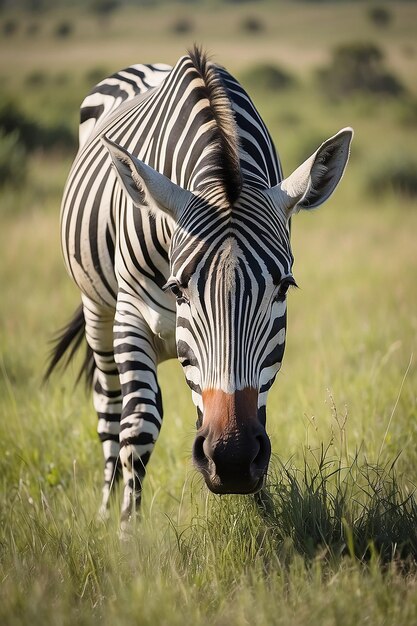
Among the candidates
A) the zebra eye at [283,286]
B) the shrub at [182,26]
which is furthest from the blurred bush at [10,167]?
the shrub at [182,26]

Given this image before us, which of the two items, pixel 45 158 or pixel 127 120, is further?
pixel 45 158

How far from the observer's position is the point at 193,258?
9.85 feet

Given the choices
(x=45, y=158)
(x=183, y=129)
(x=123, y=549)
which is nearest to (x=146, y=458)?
(x=123, y=549)

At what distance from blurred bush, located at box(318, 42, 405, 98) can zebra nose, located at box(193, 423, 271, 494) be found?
116 ft

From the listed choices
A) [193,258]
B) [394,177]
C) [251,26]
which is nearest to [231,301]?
[193,258]

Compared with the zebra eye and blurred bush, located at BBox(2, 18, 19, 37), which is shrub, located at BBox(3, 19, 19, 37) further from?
the zebra eye

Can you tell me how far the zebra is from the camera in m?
2.84

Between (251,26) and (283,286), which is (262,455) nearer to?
(283,286)

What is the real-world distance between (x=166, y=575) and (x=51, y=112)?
26.9 metres

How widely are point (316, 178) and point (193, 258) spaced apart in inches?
28.4

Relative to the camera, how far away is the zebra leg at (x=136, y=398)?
3.84 metres

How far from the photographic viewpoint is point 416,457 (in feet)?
13.8

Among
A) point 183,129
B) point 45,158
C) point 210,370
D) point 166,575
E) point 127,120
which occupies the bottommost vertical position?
point 166,575

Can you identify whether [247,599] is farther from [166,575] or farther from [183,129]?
[183,129]
